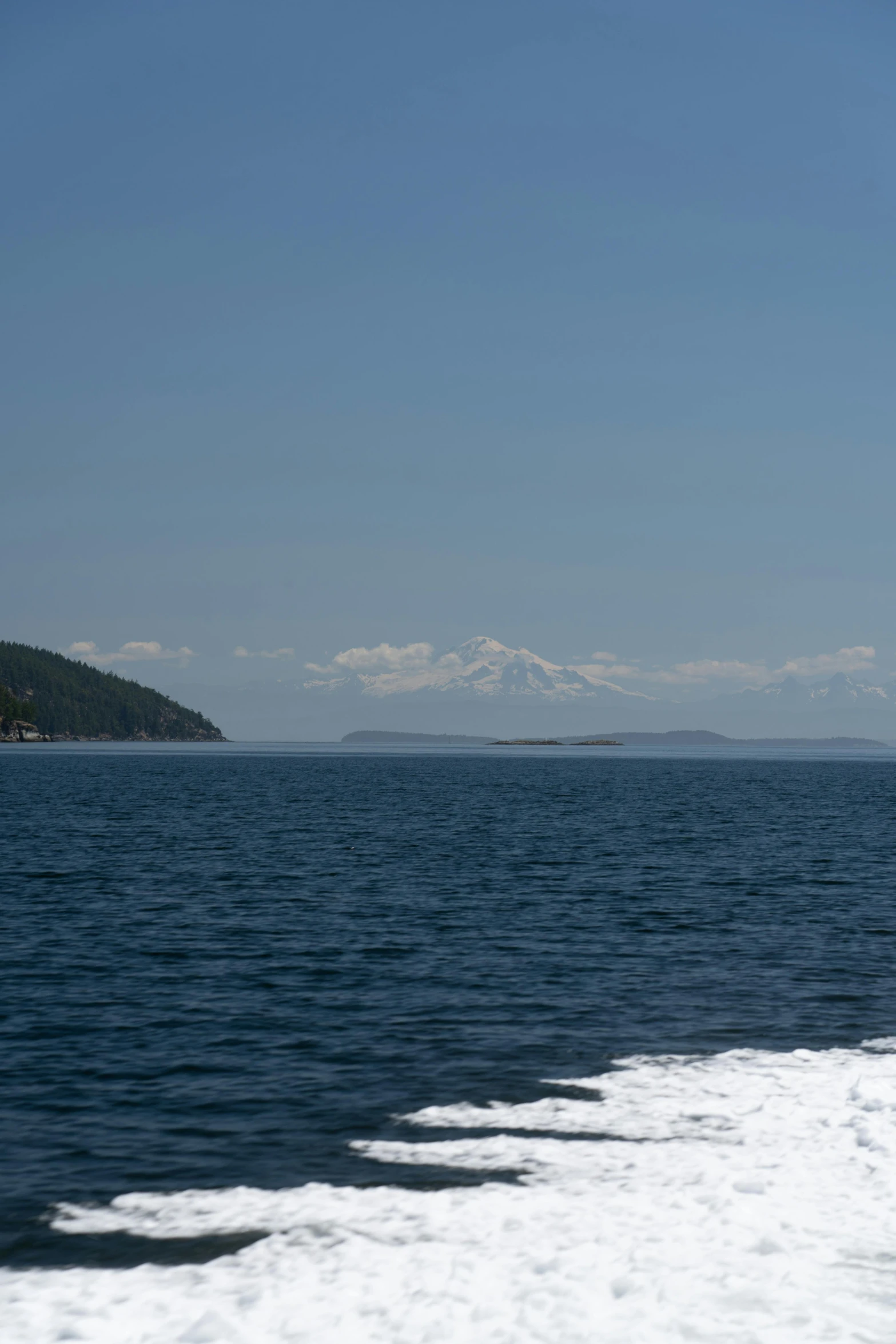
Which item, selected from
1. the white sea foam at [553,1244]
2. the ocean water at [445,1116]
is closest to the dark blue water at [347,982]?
the ocean water at [445,1116]

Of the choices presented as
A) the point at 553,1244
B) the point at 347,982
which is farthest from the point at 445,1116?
the point at 347,982

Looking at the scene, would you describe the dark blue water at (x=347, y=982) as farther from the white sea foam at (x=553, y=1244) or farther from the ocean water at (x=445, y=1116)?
the white sea foam at (x=553, y=1244)

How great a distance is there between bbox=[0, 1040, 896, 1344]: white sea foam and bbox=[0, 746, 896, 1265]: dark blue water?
2.49 feet

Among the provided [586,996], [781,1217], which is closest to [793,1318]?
[781,1217]

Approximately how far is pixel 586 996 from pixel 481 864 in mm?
28472

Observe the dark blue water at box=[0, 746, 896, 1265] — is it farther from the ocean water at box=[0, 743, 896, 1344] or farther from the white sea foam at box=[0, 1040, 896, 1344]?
the white sea foam at box=[0, 1040, 896, 1344]

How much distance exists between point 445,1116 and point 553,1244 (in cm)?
481

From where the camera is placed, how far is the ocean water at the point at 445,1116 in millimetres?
Result: 12414

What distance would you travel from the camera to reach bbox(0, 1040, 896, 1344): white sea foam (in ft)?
38.8

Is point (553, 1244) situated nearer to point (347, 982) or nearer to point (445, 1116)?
point (445, 1116)

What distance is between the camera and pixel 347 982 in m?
28.3

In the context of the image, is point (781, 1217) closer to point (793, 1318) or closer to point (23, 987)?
point (793, 1318)

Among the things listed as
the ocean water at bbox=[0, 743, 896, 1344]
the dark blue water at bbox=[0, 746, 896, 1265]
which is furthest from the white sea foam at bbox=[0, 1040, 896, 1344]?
the dark blue water at bbox=[0, 746, 896, 1265]

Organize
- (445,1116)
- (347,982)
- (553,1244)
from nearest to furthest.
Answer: (553,1244), (445,1116), (347,982)
